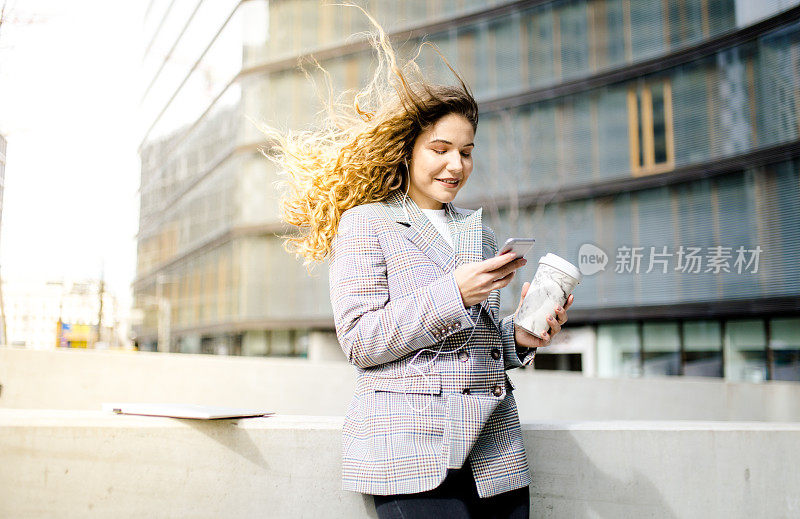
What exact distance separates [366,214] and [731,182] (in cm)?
1862

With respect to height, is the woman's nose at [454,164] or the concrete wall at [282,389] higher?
the woman's nose at [454,164]

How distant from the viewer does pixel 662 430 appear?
117 inches

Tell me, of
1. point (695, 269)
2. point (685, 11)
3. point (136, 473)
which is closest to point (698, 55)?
point (685, 11)

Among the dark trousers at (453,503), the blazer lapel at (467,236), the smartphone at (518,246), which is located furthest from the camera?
the blazer lapel at (467,236)

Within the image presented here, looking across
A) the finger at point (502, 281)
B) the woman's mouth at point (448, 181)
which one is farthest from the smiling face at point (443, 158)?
the finger at point (502, 281)

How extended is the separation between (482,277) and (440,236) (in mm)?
389

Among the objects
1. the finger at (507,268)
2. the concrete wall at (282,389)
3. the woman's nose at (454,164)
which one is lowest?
the concrete wall at (282,389)

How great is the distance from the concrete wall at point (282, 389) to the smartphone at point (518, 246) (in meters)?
8.10

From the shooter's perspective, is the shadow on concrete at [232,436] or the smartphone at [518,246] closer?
the smartphone at [518,246]

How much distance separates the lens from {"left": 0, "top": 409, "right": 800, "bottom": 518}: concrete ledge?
2.30 meters

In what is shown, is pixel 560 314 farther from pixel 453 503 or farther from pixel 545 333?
pixel 453 503

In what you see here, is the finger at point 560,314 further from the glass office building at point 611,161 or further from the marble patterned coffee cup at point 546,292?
the glass office building at point 611,161

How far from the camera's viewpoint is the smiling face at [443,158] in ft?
7.05

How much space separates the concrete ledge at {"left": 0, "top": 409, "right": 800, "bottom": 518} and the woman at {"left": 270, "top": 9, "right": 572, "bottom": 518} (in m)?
0.55
